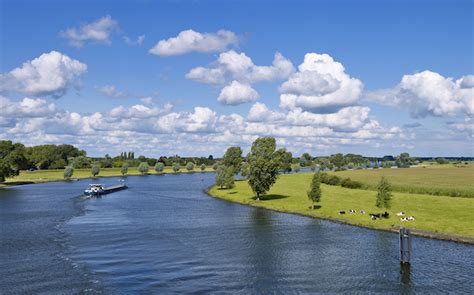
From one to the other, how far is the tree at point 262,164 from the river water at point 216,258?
21279 millimetres

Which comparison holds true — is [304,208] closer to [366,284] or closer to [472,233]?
[472,233]

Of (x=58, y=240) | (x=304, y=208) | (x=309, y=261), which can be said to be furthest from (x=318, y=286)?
(x=304, y=208)

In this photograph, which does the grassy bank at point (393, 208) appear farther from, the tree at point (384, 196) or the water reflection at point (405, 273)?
the water reflection at point (405, 273)

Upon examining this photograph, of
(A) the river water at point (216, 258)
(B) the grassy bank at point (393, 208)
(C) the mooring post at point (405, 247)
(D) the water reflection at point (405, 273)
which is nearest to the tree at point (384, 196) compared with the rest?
(B) the grassy bank at point (393, 208)

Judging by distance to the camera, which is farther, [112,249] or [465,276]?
[112,249]

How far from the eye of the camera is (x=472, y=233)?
65062mm

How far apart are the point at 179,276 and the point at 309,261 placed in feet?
52.7

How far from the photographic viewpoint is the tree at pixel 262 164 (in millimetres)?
114750

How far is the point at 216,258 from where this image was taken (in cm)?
5731

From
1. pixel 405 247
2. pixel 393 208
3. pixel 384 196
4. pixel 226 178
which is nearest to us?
pixel 405 247

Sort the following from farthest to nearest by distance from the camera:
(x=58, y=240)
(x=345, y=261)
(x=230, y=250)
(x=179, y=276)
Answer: (x=58, y=240) < (x=230, y=250) < (x=345, y=261) < (x=179, y=276)

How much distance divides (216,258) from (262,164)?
58465 mm

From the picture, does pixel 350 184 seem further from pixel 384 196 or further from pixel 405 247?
pixel 405 247

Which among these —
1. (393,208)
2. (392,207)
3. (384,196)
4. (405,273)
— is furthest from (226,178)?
(405,273)
